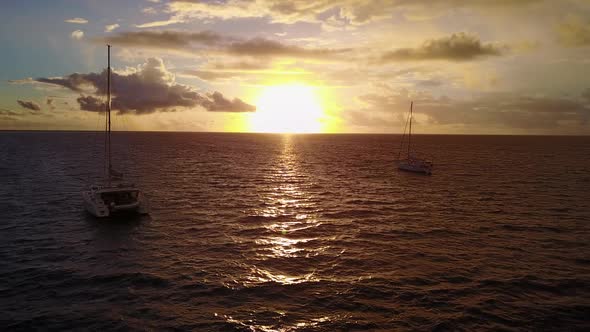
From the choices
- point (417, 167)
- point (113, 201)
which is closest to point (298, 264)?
point (113, 201)

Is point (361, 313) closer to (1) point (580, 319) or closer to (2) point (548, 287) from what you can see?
(1) point (580, 319)

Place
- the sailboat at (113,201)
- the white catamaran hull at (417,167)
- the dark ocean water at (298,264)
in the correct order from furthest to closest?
the white catamaran hull at (417,167) < the sailboat at (113,201) < the dark ocean water at (298,264)

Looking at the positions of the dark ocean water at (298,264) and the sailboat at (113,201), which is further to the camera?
the sailboat at (113,201)

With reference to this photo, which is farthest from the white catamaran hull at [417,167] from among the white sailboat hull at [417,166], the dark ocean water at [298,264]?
the dark ocean water at [298,264]

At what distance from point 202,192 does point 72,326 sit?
39042 millimetres

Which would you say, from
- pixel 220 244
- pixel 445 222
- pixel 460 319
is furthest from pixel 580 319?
pixel 220 244

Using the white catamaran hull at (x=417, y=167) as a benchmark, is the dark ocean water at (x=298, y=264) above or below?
below

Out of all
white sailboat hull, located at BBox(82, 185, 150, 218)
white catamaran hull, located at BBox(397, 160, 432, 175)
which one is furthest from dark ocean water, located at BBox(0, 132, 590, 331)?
white catamaran hull, located at BBox(397, 160, 432, 175)

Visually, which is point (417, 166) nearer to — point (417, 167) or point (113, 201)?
point (417, 167)

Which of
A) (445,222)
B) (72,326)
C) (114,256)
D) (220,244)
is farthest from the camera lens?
(445,222)

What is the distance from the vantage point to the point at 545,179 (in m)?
73.4

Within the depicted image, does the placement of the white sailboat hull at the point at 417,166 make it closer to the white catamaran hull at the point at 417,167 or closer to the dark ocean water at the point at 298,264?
the white catamaran hull at the point at 417,167

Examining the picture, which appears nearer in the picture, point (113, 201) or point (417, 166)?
point (113, 201)

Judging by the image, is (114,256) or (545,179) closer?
(114,256)
